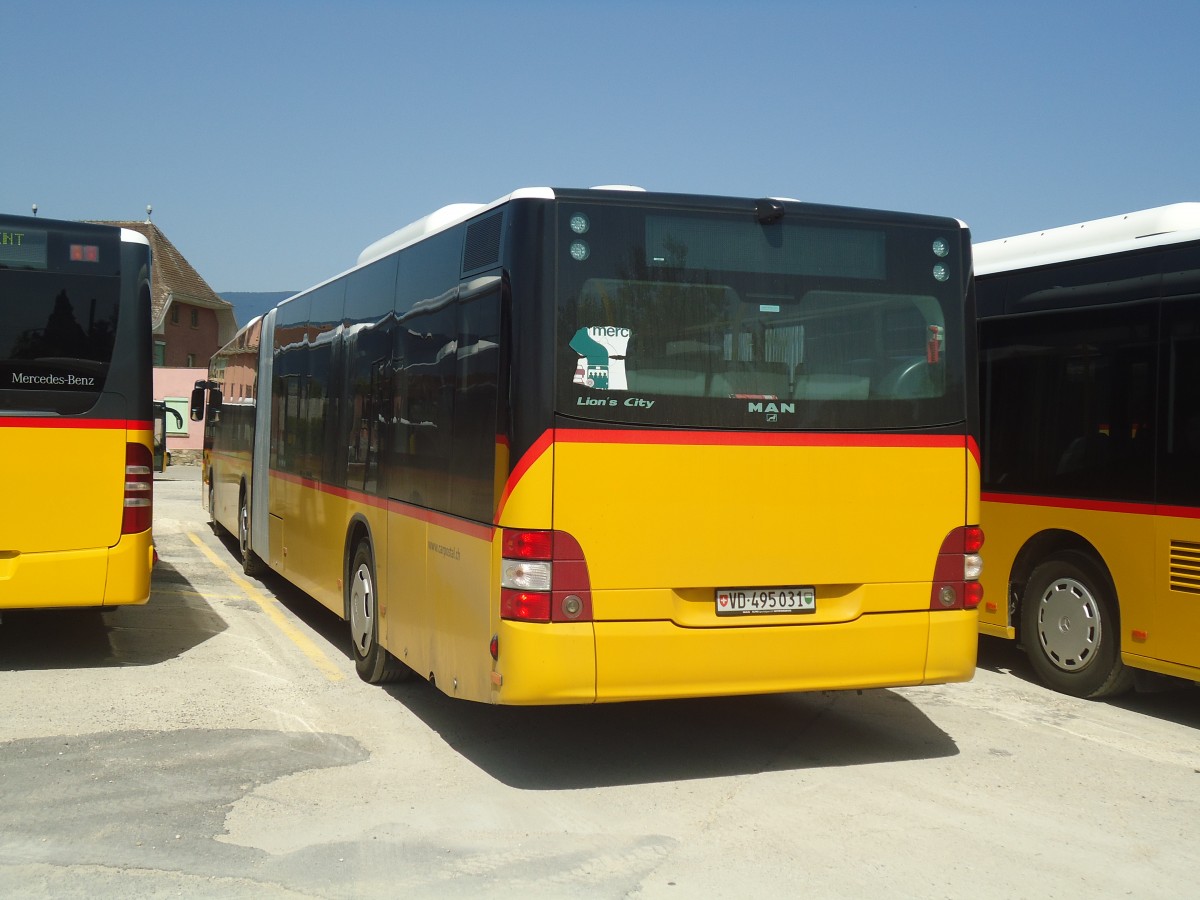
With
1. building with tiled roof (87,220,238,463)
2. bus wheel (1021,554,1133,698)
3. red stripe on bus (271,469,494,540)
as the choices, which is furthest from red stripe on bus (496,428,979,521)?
building with tiled roof (87,220,238,463)

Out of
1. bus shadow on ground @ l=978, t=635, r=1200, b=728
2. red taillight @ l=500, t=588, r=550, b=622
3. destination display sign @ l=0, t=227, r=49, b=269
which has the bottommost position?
bus shadow on ground @ l=978, t=635, r=1200, b=728

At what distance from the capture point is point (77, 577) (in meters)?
9.35

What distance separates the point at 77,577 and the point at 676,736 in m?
4.42

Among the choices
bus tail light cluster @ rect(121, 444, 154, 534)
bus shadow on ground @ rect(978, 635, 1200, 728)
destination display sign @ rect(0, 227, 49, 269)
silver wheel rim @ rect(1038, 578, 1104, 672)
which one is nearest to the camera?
bus shadow on ground @ rect(978, 635, 1200, 728)

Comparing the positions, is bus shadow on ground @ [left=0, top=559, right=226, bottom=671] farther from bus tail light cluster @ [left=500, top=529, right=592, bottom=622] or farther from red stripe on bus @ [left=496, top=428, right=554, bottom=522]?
red stripe on bus @ [left=496, top=428, right=554, bottom=522]

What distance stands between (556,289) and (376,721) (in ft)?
10.4

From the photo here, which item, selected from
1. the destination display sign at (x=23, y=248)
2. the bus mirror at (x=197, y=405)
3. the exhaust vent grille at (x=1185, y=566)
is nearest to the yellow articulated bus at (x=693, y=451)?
the exhaust vent grille at (x=1185, y=566)

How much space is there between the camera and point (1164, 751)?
7.73 metres

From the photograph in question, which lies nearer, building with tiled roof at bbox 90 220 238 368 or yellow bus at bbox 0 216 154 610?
yellow bus at bbox 0 216 154 610

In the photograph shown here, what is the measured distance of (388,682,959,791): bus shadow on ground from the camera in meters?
7.04

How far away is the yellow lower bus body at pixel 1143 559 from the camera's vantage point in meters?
8.19

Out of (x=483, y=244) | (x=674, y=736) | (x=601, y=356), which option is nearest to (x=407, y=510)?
(x=483, y=244)

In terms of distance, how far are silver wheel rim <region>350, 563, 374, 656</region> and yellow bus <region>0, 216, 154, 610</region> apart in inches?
60.1

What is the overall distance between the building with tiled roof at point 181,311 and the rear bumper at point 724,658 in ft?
192
